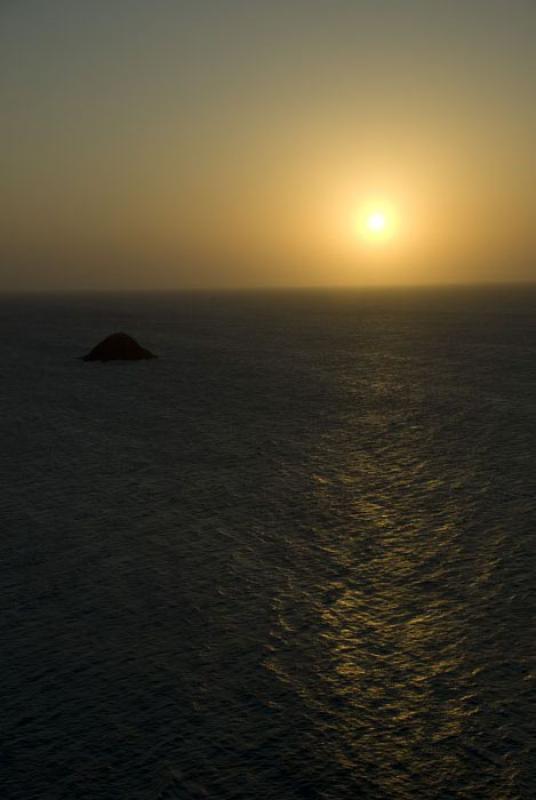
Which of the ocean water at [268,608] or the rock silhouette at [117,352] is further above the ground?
the rock silhouette at [117,352]

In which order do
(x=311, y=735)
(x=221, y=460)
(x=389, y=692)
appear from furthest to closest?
(x=221, y=460)
(x=389, y=692)
(x=311, y=735)

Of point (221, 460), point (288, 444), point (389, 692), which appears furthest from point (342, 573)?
point (288, 444)

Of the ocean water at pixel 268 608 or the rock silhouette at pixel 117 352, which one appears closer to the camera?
the ocean water at pixel 268 608

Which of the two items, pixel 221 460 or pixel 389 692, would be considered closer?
pixel 389 692

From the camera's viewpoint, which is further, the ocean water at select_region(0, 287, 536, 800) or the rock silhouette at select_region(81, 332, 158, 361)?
the rock silhouette at select_region(81, 332, 158, 361)

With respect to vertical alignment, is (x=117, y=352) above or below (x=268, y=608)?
above

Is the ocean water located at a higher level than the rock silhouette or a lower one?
lower

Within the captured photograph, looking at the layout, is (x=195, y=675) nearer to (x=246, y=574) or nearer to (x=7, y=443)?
(x=246, y=574)

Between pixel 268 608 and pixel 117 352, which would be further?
pixel 117 352
